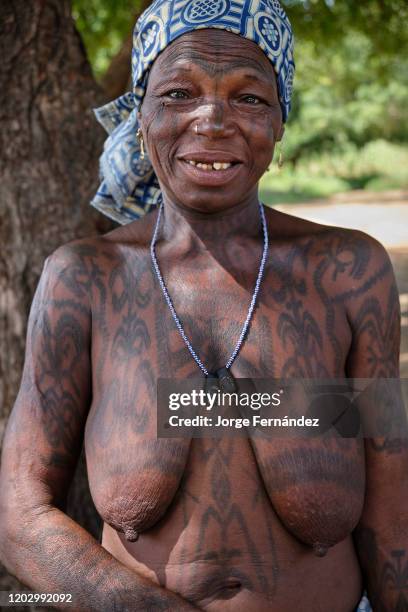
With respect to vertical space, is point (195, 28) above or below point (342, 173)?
above

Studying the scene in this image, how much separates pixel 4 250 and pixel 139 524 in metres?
1.64

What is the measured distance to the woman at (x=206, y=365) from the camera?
2.10 metres

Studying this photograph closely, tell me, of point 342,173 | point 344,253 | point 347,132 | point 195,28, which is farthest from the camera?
point 347,132

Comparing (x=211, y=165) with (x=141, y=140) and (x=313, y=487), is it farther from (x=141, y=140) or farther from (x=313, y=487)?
(x=313, y=487)

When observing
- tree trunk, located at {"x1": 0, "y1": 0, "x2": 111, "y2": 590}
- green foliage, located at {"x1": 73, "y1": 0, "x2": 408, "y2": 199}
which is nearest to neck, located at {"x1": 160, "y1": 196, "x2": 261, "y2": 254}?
tree trunk, located at {"x1": 0, "y1": 0, "x2": 111, "y2": 590}

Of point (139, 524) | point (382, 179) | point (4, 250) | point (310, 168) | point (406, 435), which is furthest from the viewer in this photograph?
point (310, 168)

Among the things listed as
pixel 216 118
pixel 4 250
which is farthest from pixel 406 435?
pixel 4 250

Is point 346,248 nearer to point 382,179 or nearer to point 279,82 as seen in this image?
point 279,82

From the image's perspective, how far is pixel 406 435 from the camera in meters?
2.26

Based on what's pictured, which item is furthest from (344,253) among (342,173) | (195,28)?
(342,173)

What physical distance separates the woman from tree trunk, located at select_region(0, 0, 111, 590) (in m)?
1.05

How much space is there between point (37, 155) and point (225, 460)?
69.1 inches
